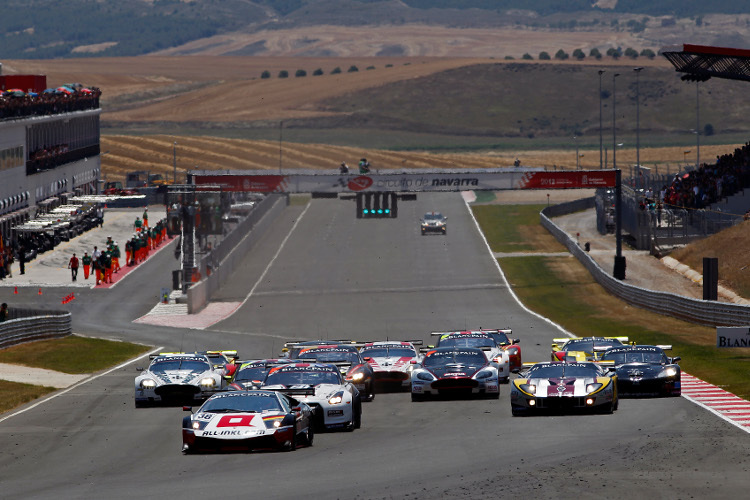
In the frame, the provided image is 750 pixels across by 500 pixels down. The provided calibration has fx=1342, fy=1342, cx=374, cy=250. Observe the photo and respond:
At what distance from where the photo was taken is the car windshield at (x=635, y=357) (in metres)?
27.5

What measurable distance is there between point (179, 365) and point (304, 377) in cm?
480

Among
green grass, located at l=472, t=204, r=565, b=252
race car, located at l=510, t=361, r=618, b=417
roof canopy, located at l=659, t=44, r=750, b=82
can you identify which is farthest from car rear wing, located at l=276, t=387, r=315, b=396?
green grass, located at l=472, t=204, r=565, b=252

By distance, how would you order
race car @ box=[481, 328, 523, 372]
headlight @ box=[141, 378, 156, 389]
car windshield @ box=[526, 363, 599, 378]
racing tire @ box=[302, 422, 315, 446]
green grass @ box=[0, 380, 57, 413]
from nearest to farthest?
1. racing tire @ box=[302, 422, 315, 446]
2. car windshield @ box=[526, 363, 599, 378]
3. headlight @ box=[141, 378, 156, 389]
4. green grass @ box=[0, 380, 57, 413]
5. race car @ box=[481, 328, 523, 372]

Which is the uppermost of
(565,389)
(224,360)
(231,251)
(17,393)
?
(565,389)

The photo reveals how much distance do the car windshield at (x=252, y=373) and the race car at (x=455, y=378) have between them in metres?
3.30

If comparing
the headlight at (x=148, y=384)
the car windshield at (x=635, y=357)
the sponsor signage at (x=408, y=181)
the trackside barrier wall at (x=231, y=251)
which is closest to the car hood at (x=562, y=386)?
the car windshield at (x=635, y=357)

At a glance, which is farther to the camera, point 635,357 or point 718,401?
point 635,357

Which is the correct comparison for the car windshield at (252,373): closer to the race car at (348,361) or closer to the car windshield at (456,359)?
the race car at (348,361)

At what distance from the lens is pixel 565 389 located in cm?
2414

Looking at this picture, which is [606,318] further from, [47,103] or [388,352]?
[47,103]

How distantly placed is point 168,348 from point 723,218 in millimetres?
33760

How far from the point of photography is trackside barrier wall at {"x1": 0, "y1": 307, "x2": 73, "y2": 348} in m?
45.1

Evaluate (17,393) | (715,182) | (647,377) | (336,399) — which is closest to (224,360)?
(17,393)

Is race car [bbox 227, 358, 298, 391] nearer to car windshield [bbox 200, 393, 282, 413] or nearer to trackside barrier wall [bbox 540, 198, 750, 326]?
car windshield [bbox 200, 393, 282, 413]
